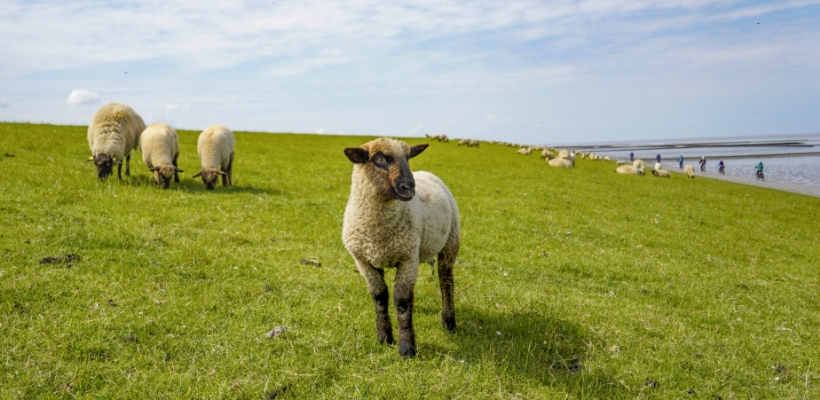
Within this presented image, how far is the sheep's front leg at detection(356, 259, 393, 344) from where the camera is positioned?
5805mm

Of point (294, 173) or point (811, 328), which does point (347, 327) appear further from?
point (294, 173)

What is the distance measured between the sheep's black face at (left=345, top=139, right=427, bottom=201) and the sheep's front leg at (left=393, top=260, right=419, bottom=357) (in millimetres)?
914

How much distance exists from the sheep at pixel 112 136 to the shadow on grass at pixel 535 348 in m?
13.4

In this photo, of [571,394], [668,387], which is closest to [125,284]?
[571,394]

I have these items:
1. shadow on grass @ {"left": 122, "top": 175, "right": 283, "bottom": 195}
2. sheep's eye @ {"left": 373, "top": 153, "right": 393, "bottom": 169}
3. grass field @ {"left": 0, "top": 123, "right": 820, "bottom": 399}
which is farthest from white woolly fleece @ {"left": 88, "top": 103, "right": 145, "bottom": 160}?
sheep's eye @ {"left": 373, "top": 153, "right": 393, "bottom": 169}

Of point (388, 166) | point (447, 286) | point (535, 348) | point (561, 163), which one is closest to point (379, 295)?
point (447, 286)

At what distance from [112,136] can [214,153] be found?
10.3 ft

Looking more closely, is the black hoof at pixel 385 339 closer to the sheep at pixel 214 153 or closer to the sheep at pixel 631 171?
the sheep at pixel 214 153

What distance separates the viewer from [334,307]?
6980 mm

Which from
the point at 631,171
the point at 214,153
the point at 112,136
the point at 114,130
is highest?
the point at 114,130

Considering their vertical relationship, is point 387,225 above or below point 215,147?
below

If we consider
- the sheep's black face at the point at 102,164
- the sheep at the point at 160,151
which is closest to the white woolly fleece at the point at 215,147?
the sheep at the point at 160,151

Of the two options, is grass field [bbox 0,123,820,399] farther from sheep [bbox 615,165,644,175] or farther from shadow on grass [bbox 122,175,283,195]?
sheep [bbox 615,165,644,175]

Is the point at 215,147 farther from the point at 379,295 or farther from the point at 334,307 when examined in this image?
the point at 379,295
